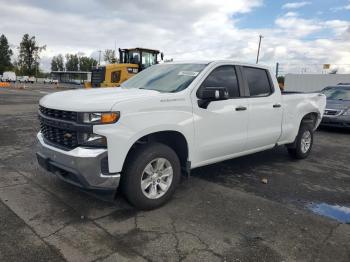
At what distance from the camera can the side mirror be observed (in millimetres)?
4486

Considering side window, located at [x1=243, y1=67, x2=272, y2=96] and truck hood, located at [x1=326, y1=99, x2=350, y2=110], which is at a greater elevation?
side window, located at [x1=243, y1=67, x2=272, y2=96]

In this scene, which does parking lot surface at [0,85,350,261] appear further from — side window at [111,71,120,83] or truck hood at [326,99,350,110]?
side window at [111,71,120,83]

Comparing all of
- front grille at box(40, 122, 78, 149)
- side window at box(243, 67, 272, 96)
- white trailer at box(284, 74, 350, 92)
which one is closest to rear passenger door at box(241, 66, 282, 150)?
side window at box(243, 67, 272, 96)

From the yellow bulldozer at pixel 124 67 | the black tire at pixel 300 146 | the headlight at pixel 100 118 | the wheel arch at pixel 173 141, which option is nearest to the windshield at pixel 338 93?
the black tire at pixel 300 146

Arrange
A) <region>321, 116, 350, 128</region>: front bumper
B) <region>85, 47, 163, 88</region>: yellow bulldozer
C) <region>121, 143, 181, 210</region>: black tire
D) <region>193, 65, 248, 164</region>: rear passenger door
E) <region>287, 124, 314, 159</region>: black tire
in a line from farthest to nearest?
<region>85, 47, 163, 88</region>: yellow bulldozer
<region>321, 116, 350, 128</region>: front bumper
<region>287, 124, 314, 159</region>: black tire
<region>193, 65, 248, 164</region>: rear passenger door
<region>121, 143, 181, 210</region>: black tire

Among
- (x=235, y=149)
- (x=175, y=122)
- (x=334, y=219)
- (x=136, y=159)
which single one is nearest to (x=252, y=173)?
(x=235, y=149)

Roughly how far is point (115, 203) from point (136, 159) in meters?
0.83

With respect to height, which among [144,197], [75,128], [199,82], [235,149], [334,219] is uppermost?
[199,82]

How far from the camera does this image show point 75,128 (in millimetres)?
3738

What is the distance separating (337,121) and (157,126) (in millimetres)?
8542

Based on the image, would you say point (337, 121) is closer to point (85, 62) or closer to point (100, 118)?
A: point (100, 118)

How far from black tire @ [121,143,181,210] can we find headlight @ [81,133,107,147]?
45cm

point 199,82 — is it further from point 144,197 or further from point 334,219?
point 334,219

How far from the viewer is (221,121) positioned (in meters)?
4.91
